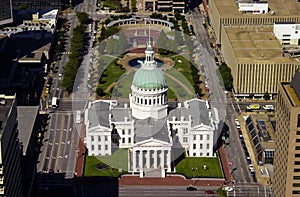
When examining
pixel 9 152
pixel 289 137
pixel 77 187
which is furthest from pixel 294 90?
pixel 77 187

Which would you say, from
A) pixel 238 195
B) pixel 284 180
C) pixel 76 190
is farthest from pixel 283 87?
pixel 76 190

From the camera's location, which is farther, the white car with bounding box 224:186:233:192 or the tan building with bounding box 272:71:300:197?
the white car with bounding box 224:186:233:192

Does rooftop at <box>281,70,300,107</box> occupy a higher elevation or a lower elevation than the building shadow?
higher

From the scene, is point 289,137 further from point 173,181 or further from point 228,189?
point 173,181

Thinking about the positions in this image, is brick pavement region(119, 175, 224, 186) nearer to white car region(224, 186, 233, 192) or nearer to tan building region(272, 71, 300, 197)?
white car region(224, 186, 233, 192)

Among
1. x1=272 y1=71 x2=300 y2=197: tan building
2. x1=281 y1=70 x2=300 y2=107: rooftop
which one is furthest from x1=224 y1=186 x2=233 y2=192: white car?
x1=281 y1=70 x2=300 y2=107: rooftop

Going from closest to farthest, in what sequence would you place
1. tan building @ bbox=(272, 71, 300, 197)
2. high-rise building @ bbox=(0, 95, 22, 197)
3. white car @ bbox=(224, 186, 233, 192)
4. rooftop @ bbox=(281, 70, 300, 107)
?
1. high-rise building @ bbox=(0, 95, 22, 197)
2. tan building @ bbox=(272, 71, 300, 197)
3. rooftop @ bbox=(281, 70, 300, 107)
4. white car @ bbox=(224, 186, 233, 192)
